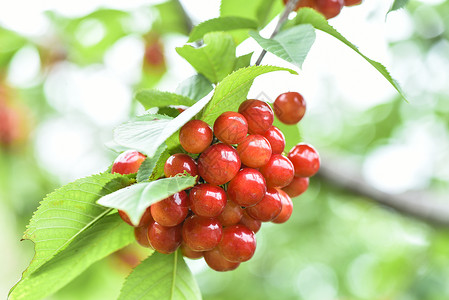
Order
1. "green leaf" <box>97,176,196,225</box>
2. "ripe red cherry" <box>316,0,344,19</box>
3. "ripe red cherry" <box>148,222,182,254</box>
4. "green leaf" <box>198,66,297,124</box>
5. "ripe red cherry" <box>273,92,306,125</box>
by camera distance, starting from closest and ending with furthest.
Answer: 1. "green leaf" <box>97,176,196,225</box>
2. "green leaf" <box>198,66,297,124</box>
3. "ripe red cherry" <box>148,222,182,254</box>
4. "ripe red cherry" <box>273,92,306,125</box>
5. "ripe red cherry" <box>316,0,344,19</box>

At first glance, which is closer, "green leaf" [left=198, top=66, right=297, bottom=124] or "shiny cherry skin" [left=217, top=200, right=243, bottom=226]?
"green leaf" [left=198, top=66, right=297, bottom=124]

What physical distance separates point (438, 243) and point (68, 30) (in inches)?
151

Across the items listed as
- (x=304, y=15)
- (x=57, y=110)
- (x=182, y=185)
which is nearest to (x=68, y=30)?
(x=57, y=110)

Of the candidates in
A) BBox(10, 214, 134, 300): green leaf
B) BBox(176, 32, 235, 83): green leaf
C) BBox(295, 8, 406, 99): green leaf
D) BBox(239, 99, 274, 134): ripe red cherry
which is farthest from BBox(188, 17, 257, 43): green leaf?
BBox(10, 214, 134, 300): green leaf

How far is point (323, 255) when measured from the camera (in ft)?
19.0

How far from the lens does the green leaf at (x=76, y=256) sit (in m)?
1.18

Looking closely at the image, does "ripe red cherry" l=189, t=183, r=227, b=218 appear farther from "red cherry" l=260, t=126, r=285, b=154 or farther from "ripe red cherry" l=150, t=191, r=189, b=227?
"red cherry" l=260, t=126, r=285, b=154

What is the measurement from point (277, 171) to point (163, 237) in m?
0.34

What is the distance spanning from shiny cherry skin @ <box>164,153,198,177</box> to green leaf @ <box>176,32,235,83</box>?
41cm

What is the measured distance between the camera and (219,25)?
1.49 m

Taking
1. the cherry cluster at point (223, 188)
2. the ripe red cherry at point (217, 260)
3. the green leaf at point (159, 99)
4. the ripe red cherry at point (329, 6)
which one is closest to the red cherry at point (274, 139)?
the cherry cluster at point (223, 188)

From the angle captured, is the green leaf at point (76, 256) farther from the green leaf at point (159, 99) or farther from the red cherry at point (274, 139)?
the red cherry at point (274, 139)

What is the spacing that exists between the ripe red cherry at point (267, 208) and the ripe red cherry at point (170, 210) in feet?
0.62

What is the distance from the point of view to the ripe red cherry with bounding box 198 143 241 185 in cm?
104
